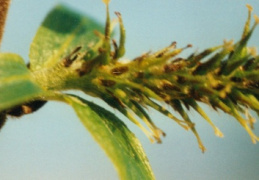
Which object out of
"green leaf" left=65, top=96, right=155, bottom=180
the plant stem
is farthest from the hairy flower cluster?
the plant stem

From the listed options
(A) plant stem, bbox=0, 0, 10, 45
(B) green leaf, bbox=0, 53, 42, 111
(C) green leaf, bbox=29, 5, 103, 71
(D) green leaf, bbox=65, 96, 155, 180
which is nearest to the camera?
(B) green leaf, bbox=0, 53, 42, 111

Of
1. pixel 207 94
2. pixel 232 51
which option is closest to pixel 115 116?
pixel 207 94

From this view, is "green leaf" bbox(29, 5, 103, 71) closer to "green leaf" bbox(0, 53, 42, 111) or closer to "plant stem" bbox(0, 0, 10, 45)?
"plant stem" bbox(0, 0, 10, 45)

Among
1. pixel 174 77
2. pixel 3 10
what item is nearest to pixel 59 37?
pixel 3 10

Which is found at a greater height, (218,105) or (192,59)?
(192,59)

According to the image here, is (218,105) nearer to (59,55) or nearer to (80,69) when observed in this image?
(80,69)
